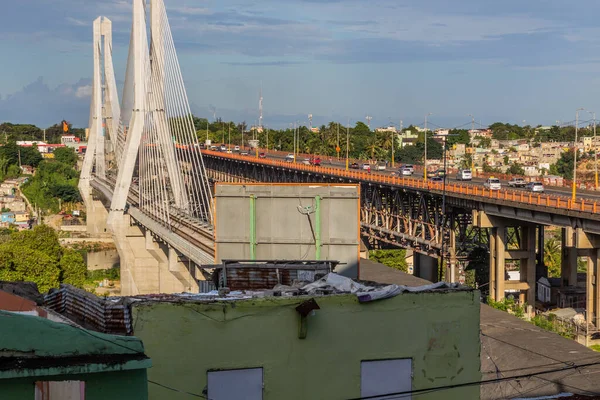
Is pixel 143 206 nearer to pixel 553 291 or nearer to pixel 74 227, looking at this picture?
pixel 553 291

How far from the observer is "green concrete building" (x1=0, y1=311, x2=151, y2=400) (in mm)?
7086

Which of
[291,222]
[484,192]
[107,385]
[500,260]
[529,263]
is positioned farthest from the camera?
[484,192]

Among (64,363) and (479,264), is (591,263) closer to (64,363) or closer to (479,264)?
(479,264)

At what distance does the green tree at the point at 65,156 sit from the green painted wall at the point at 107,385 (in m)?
168

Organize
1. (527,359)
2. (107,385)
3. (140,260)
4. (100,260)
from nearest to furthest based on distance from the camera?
(107,385), (527,359), (140,260), (100,260)

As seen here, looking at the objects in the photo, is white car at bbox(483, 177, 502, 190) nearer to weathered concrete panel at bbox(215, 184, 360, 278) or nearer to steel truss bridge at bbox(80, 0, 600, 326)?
steel truss bridge at bbox(80, 0, 600, 326)

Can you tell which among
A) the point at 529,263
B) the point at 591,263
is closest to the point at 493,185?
the point at 529,263

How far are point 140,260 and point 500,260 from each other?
81.9 feet

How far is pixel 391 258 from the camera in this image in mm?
77438

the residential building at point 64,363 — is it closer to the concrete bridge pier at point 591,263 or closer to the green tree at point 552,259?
the concrete bridge pier at point 591,263

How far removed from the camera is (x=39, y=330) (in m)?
7.24

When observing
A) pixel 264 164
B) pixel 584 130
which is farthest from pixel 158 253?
pixel 584 130

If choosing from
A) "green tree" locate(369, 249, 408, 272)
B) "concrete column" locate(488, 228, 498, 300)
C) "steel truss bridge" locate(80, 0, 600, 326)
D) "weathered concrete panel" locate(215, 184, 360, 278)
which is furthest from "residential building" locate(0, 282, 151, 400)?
"green tree" locate(369, 249, 408, 272)

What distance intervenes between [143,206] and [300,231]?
42.2 m
